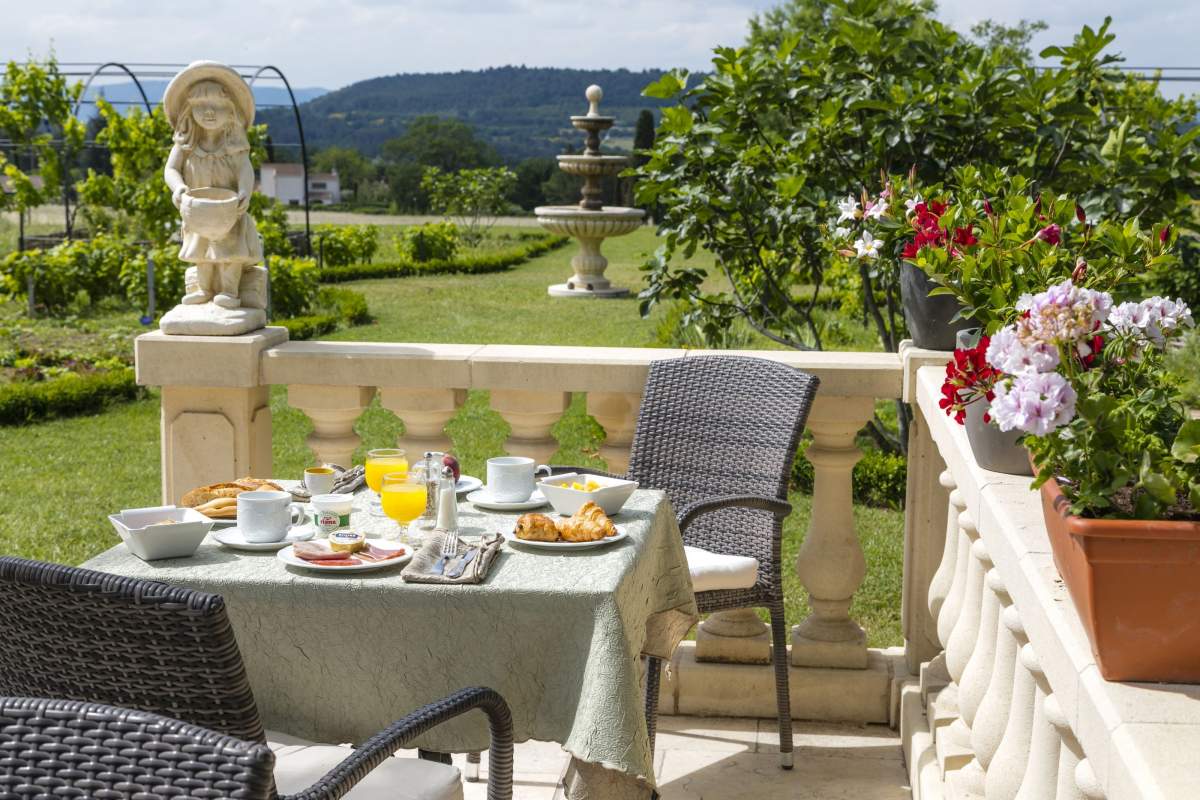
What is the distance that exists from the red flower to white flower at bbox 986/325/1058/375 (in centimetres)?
107

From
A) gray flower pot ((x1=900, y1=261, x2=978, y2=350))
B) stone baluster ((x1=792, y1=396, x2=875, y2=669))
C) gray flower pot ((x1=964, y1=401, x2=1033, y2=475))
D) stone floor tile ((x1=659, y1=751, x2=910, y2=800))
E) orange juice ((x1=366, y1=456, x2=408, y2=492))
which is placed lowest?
stone floor tile ((x1=659, y1=751, x2=910, y2=800))

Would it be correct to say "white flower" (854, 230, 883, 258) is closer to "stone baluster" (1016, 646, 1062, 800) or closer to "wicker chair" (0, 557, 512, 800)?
"stone baluster" (1016, 646, 1062, 800)

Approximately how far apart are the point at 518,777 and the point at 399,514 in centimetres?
110

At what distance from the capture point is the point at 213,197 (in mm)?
4102

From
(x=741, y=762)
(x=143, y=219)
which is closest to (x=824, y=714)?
(x=741, y=762)

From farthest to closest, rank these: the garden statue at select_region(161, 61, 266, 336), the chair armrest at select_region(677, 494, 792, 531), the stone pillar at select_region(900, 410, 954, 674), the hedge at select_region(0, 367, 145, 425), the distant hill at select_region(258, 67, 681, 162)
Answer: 1. the distant hill at select_region(258, 67, 681, 162)
2. the hedge at select_region(0, 367, 145, 425)
3. the garden statue at select_region(161, 61, 266, 336)
4. the stone pillar at select_region(900, 410, 954, 674)
5. the chair armrest at select_region(677, 494, 792, 531)

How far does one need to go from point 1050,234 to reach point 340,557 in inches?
60.6

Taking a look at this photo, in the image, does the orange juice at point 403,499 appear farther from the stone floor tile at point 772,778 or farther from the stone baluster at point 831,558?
the stone baluster at point 831,558

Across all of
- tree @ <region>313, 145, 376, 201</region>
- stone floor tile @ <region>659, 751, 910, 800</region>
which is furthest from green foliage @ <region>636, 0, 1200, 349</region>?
tree @ <region>313, 145, 376, 201</region>

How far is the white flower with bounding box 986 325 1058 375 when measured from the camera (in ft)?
5.48

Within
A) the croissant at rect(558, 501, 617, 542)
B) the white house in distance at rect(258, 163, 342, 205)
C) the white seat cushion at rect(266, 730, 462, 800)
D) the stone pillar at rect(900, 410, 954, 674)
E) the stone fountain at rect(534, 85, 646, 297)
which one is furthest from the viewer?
the white house in distance at rect(258, 163, 342, 205)

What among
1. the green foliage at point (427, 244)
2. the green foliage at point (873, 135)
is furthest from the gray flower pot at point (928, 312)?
the green foliage at point (427, 244)

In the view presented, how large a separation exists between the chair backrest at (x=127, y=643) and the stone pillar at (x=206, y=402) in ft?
6.92

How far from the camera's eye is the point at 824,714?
13.1 feet
